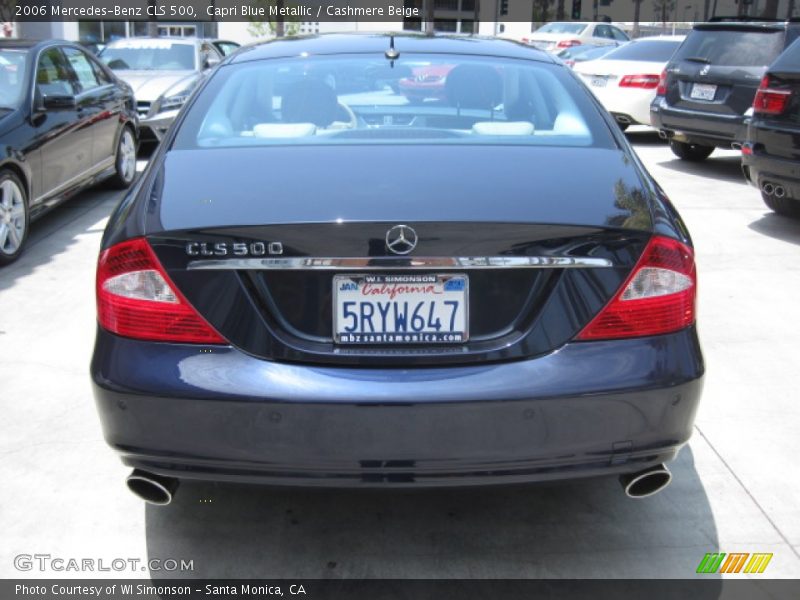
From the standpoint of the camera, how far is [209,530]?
319cm

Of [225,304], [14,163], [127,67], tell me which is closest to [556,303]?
[225,304]

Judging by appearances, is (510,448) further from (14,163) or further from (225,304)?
(14,163)

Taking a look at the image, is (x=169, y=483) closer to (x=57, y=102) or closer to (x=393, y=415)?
(x=393, y=415)

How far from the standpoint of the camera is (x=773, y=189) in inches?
293

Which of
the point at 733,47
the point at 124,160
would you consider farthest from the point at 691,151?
the point at 124,160

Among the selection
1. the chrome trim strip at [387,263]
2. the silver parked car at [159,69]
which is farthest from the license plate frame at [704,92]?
the chrome trim strip at [387,263]

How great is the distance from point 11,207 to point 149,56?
680 cm

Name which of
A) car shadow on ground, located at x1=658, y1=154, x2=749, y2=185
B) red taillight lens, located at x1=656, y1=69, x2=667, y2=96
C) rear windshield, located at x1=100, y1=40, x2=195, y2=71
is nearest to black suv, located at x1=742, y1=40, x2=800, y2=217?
car shadow on ground, located at x1=658, y1=154, x2=749, y2=185

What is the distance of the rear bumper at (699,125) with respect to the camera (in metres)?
10.0

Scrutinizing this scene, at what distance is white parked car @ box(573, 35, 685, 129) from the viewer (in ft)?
40.7

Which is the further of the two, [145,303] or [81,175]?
[81,175]

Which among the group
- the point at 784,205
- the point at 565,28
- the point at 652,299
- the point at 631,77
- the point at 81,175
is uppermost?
the point at 652,299

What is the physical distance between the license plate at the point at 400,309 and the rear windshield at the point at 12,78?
5.26 m

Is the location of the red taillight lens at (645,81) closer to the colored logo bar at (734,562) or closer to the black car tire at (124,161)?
the black car tire at (124,161)
